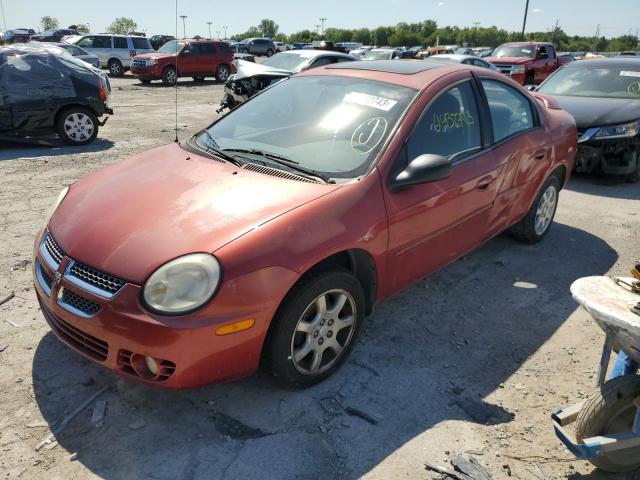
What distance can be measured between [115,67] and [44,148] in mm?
16101

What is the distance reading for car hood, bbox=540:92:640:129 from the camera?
6.90m

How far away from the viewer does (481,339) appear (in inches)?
133

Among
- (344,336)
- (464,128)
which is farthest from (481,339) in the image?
(464,128)

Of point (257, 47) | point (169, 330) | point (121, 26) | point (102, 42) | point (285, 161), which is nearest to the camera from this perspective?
point (169, 330)

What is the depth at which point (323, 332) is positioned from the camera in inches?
108

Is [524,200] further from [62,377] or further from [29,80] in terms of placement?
[29,80]

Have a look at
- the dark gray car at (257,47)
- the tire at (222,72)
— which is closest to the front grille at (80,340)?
the tire at (222,72)

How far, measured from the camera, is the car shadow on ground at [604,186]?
6724 millimetres

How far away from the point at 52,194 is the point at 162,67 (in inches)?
602

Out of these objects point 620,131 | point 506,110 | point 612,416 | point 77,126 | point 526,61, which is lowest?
point 612,416

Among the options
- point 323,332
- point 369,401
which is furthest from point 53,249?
point 369,401

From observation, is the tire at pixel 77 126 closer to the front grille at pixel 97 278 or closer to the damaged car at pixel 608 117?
the front grille at pixel 97 278

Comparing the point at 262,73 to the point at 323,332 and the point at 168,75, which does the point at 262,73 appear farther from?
the point at 168,75

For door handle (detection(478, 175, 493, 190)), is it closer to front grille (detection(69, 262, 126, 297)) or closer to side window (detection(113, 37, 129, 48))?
front grille (detection(69, 262, 126, 297))
